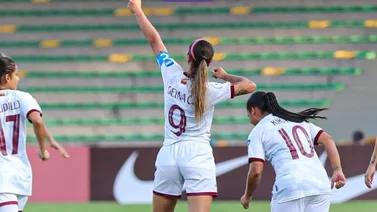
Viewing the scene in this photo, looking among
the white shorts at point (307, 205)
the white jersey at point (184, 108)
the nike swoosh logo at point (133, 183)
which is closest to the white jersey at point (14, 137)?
the white jersey at point (184, 108)

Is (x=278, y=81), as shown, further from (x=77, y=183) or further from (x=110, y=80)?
(x=77, y=183)

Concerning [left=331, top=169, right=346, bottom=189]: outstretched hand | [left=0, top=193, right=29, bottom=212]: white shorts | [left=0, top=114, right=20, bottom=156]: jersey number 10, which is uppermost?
[left=0, top=114, right=20, bottom=156]: jersey number 10

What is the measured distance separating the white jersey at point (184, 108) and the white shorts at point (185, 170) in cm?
7

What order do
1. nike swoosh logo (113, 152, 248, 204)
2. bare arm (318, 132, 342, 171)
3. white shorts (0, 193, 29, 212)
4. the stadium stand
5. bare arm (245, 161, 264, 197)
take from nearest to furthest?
white shorts (0, 193, 29, 212) → bare arm (245, 161, 264, 197) → bare arm (318, 132, 342, 171) → nike swoosh logo (113, 152, 248, 204) → the stadium stand

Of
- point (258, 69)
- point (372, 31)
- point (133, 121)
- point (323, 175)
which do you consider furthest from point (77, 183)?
point (372, 31)

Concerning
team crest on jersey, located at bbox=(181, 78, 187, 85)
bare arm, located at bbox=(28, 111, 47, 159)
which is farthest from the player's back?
bare arm, located at bbox=(28, 111, 47, 159)

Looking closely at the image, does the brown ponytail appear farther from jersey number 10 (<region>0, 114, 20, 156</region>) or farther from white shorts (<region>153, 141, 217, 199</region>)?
jersey number 10 (<region>0, 114, 20, 156</region>)

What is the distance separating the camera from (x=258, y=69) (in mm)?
15609

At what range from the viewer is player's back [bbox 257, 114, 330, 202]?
231 inches

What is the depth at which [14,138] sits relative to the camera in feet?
18.8

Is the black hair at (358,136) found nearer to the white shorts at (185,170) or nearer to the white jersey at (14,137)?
the white shorts at (185,170)

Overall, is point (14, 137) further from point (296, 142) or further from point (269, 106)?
point (296, 142)

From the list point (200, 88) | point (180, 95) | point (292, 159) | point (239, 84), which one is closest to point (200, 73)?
point (200, 88)

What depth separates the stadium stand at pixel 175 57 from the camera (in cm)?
1519
